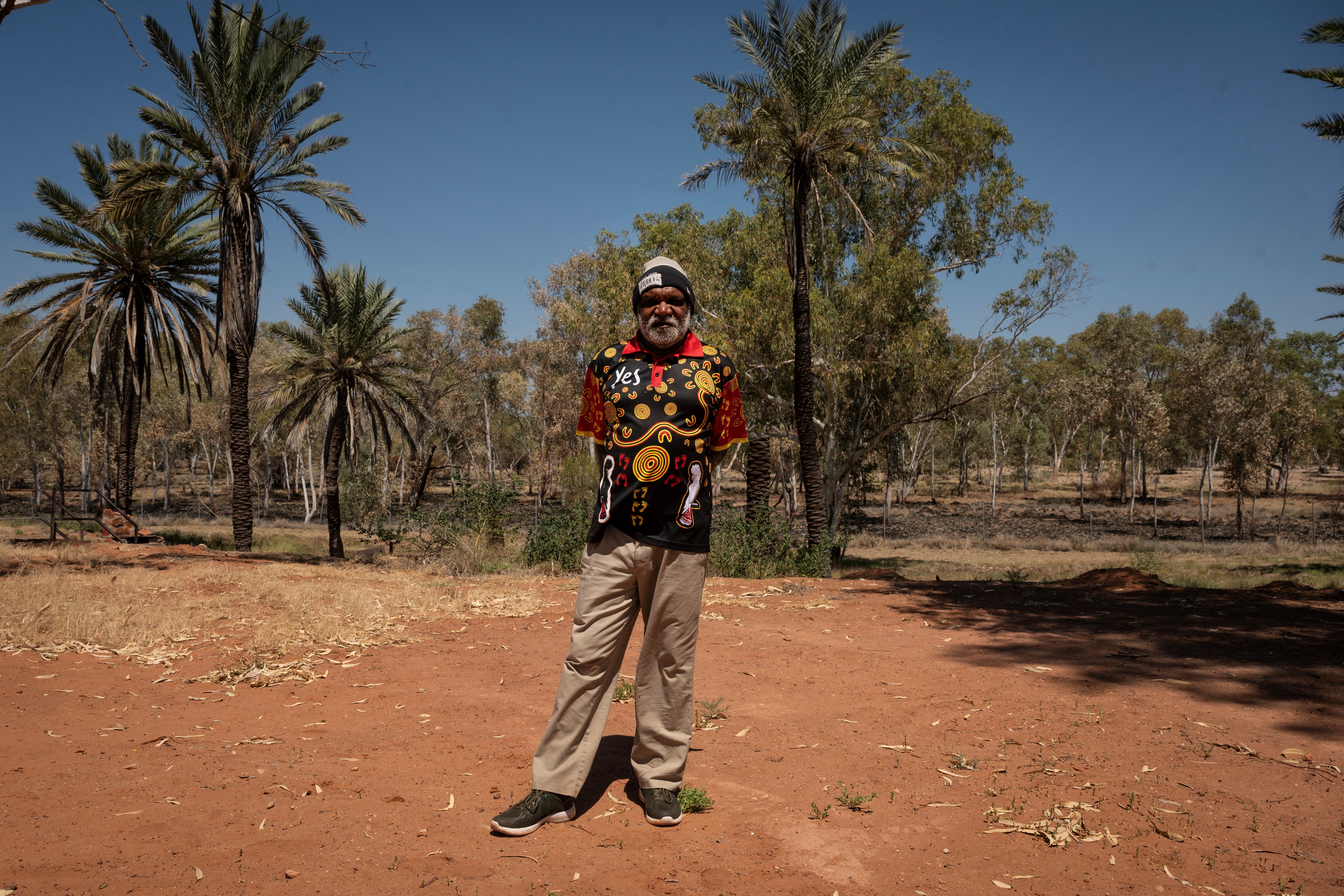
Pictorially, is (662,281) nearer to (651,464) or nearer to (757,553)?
(651,464)

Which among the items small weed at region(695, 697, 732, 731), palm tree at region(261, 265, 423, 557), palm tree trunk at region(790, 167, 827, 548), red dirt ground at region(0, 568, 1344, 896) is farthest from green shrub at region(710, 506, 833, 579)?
palm tree at region(261, 265, 423, 557)

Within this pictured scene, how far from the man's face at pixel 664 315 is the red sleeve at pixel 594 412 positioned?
12.9 inches

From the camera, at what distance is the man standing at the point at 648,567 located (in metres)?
3.14

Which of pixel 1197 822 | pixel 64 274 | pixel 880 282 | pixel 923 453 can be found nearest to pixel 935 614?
pixel 1197 822

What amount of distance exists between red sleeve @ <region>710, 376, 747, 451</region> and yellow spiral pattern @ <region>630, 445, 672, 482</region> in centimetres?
29

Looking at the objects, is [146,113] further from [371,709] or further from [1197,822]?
[1197,822]

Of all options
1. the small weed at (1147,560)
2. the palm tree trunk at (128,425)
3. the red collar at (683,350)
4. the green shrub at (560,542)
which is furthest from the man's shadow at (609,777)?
the palm tree trunk at (128,425)

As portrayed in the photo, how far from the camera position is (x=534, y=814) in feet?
9.93

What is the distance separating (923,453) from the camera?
157 ft

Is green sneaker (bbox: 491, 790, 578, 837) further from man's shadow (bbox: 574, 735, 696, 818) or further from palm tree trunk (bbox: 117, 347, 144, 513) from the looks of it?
palm tree trunk (bbox: 117, 347, 144, 513)

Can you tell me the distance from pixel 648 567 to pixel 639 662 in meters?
0.43

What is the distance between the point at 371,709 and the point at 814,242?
18.8 metres

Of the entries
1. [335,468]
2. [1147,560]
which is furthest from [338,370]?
[1147,560]

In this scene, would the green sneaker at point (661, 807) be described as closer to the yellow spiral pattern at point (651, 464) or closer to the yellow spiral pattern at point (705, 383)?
the yellow spiral pattern at point (651, 464)
